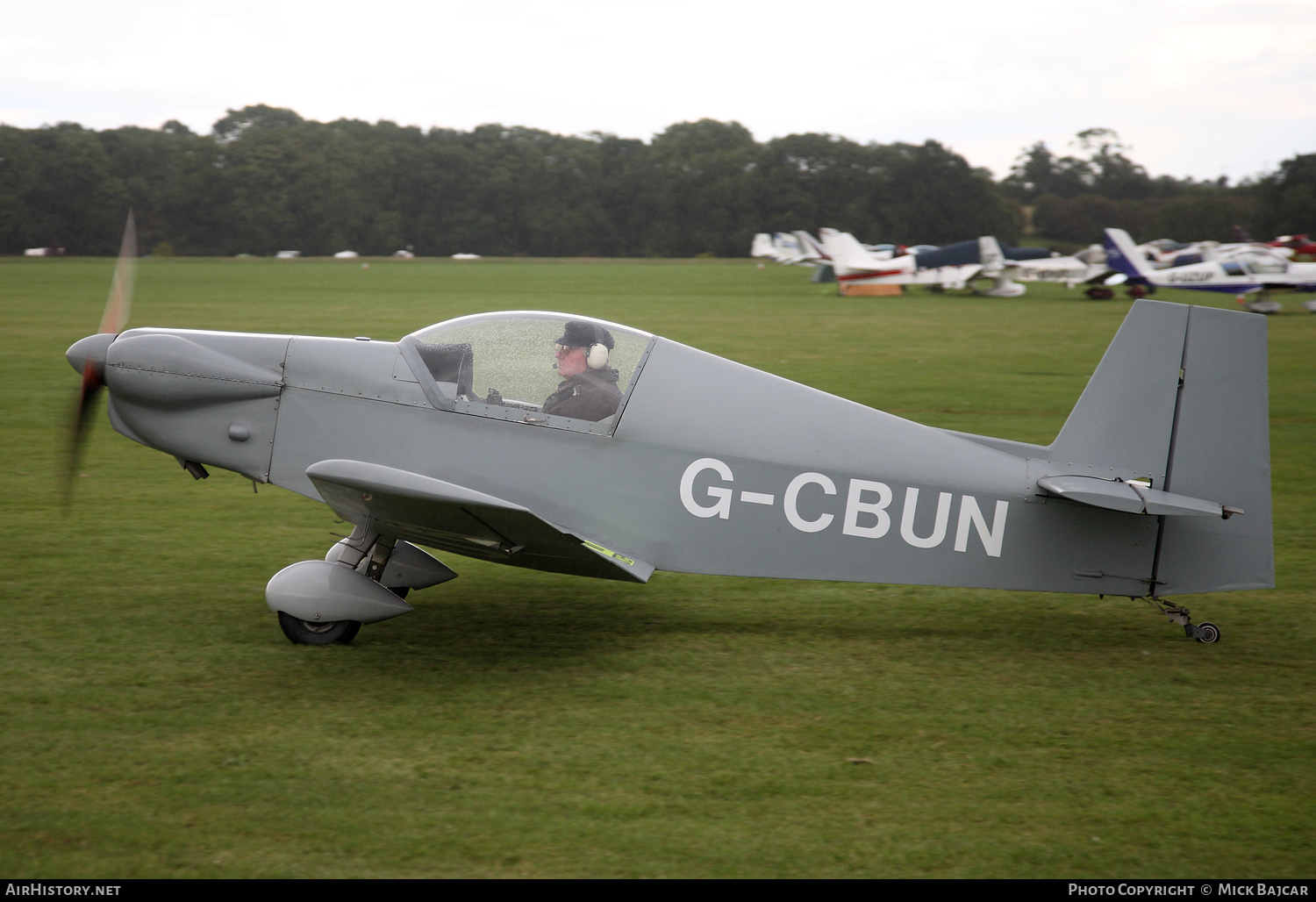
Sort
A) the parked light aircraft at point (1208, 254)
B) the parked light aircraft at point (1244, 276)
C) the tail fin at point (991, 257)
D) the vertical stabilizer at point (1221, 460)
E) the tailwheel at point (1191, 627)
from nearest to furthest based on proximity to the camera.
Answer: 1. the vertical stabilizer at point (1221, 460)
2. the tailwheel at point (1191, 627)
3. the parked light aircraft at point (1244, 276)
4. the parked light aircraft at point (1208, 254)
5. the tail fin at point (991, 257)

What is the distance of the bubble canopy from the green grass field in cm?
130

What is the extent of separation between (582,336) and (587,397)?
0.34m

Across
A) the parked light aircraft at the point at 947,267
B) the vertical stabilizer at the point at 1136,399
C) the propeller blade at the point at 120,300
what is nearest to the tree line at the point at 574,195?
the parked light aircraft at the point at 947,267

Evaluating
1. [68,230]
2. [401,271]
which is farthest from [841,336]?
[68,230]

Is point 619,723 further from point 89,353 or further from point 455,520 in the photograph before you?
point 89,353

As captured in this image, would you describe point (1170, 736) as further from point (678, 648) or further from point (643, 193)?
point (643, 193)

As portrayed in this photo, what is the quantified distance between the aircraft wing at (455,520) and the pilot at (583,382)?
0.66 m

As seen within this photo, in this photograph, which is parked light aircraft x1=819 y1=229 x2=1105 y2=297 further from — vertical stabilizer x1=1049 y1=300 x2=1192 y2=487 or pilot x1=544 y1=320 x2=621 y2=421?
pilot x1=544 y1=320 x2=621 y2=421

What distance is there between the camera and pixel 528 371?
5512mm

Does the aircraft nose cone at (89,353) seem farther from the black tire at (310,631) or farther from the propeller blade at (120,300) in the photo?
the black tire at (310,631)

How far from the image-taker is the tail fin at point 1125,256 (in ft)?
131

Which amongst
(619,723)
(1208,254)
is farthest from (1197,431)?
(1208,254)

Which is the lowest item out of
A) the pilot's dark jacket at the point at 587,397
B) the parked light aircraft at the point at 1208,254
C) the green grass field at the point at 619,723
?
the green grass field at the point at 619,723

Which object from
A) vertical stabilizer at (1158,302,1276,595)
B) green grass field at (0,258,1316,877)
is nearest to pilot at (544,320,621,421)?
green grass field at (0,258,1316,877)
